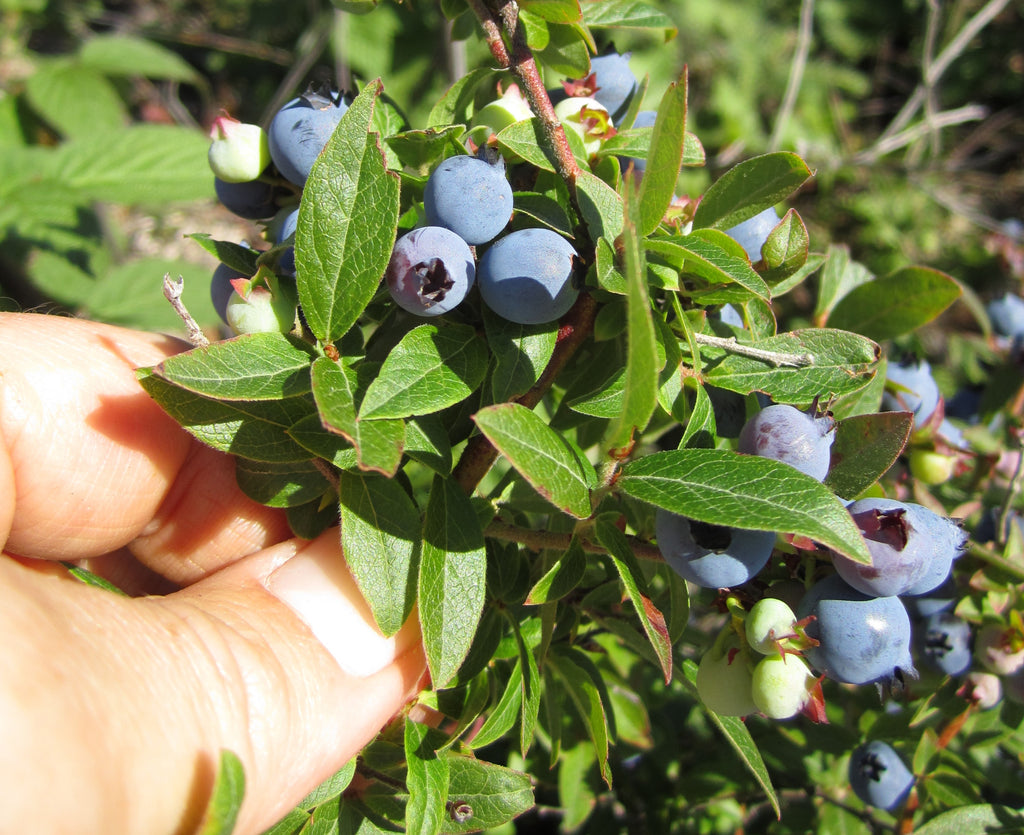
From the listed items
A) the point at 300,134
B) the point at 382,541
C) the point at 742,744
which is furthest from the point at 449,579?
the point at 300,134

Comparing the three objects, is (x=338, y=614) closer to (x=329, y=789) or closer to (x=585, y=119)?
(x=329, y=789)

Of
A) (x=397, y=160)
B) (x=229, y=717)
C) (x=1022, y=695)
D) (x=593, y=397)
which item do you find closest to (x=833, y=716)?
(x=1022, y=695)

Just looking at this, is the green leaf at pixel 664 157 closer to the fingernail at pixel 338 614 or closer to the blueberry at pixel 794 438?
the blueberry at pixel 794 438

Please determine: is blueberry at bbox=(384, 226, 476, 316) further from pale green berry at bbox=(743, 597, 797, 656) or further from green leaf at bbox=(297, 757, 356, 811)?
green leaf at bbox=(297, 757, 356, 811)

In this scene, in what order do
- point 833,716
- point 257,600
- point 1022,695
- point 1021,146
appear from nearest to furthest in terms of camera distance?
point 257,600
point 1022,695
point 833,716
point 1021,146

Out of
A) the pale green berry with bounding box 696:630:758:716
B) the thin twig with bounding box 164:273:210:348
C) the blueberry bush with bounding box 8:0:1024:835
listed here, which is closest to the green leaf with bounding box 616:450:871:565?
the blueberry bush with bounding box 8:0:1024:835

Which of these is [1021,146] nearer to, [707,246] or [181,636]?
[707,246]
